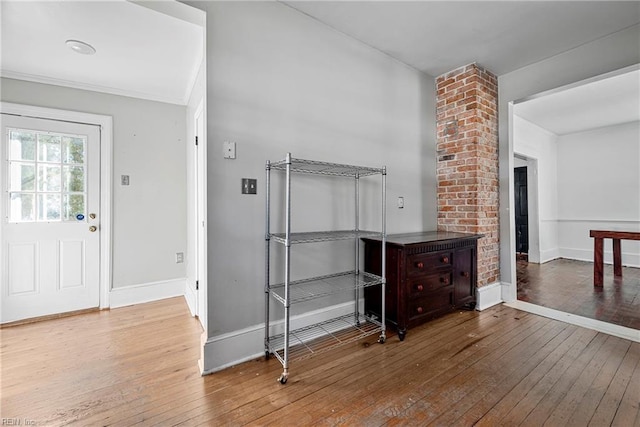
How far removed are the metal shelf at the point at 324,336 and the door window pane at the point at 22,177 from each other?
2815 millimetres

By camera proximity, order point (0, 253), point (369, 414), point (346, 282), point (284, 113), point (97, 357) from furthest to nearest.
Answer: point (0, 253) < point (346, 282) < point (284, 113) < point (97, 357) < point (369, 414)

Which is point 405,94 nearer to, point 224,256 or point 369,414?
point 224,256

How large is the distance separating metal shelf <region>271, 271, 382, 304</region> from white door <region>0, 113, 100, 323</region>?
2.32 meters

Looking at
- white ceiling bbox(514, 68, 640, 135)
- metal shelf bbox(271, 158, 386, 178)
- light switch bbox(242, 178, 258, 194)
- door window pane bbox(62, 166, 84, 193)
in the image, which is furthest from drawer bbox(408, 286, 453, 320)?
door window pane bbox(62, 166, 84, 193)

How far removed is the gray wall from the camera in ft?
7.72

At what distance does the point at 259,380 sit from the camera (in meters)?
1.69

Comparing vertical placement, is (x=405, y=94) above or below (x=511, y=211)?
above

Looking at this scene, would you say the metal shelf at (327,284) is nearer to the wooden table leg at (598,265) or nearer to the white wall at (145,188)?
the white wall at (145,188)

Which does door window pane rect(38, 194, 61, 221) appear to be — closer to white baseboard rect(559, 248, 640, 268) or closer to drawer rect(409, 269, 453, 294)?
drawer rect(409, 269, 453, 294)

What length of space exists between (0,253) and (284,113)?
9.66 feet

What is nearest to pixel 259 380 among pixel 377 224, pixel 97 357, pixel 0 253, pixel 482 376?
pixel 97 357

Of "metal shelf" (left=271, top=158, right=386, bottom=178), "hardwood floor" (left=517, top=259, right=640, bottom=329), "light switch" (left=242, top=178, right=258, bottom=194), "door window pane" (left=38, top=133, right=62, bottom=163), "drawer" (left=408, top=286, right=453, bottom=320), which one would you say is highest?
"door window pane" (left=38, top=133, right=62, bottom=163)

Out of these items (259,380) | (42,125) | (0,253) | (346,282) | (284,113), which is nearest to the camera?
(259,380)

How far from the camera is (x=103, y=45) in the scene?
2.26 meters
